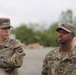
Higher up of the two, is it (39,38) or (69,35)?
(69,35)

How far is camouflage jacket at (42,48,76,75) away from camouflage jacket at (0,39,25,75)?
0.48 meters

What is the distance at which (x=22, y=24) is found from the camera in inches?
4562

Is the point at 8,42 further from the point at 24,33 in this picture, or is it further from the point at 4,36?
the point at 24,33

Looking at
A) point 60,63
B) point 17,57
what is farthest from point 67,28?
point 17,57

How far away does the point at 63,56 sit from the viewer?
20.0ft

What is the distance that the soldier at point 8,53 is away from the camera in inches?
232

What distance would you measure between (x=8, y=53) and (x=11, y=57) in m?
0.10

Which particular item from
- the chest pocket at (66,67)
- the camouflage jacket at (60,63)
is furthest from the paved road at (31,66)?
the chest pocket at (66,67)

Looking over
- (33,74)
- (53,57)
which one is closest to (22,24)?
(33,74)

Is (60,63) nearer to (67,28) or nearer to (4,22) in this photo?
→ (67,28)

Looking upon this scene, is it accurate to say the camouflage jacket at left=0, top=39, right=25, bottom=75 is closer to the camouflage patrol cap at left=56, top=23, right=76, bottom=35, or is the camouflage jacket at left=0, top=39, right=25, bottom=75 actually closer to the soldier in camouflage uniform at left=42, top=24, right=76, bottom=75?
the soldier in camouflage uniform at left=42, top=24, right=76, bottom=75

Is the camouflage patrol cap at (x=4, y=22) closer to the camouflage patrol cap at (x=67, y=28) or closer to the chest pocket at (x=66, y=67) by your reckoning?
the camouflage patrol cap at (x=67, y=28)

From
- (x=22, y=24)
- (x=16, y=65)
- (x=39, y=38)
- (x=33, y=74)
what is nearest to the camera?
(x=16, y=65)

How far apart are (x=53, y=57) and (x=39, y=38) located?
322 feet
